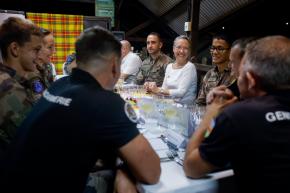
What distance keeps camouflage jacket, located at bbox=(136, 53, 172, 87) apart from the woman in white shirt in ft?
1.58

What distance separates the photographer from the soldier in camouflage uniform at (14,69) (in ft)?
4.09

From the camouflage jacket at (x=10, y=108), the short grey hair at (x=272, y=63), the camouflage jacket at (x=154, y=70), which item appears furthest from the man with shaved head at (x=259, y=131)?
the camouflage jacket at (x=154, y=70)

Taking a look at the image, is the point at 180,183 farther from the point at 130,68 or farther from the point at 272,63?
the point at 130,68

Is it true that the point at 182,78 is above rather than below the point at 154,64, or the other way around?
below

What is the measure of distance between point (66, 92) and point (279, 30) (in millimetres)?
6707

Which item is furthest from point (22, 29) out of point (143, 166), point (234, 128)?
point (234, 128)

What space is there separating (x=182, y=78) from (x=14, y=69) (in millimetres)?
1794

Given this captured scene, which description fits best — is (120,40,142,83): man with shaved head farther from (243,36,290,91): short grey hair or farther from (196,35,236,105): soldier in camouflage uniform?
(243,36,290,91): short grey hair

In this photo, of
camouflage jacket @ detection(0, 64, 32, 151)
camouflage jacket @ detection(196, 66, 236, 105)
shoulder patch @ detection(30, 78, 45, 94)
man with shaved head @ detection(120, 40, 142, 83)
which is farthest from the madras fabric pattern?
camouflage jacket @ detection(0, 64, 32, 151)

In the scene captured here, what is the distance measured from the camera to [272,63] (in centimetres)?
98

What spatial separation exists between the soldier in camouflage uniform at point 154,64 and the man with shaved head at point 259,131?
101 inches

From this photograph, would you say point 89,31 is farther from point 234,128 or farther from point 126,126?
point 234,128

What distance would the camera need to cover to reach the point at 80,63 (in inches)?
44.2

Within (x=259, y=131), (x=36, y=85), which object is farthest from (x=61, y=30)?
(x=259, y=131)
